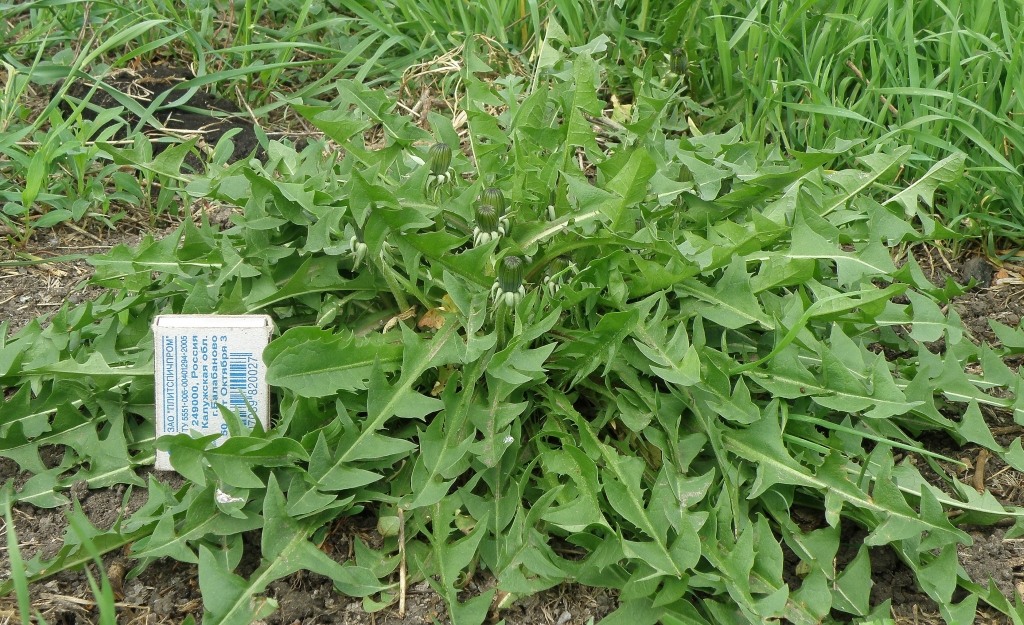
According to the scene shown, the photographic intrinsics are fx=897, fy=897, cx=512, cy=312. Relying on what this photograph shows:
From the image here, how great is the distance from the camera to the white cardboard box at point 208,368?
1981mm

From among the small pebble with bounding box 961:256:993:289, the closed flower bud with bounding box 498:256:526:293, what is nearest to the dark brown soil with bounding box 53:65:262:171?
the closed flower bud with bounding box 498:256:526:293

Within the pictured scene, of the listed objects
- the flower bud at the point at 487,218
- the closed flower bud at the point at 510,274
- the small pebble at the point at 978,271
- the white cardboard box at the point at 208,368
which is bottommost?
the small pebble at the point at 978,271

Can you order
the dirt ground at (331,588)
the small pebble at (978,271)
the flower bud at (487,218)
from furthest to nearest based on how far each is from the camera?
the small pebble at (978,271) → the flower bud at (487,218) → the dirt ground at (331,588)

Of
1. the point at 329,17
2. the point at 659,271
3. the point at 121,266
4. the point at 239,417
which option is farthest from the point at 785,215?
the point at 329,17

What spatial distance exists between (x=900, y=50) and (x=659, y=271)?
1.41 m

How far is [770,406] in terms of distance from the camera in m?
1.87

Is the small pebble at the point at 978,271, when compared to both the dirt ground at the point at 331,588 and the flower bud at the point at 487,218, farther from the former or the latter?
the flower bud at the point at 487,218

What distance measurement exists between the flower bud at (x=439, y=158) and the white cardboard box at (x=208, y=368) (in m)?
0.53

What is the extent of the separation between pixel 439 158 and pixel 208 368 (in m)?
0.71

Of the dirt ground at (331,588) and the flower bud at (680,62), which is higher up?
the flower bud at (680,62)

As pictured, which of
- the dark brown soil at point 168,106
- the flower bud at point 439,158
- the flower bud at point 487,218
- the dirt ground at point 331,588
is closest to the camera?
the dirt ground at point 331,588

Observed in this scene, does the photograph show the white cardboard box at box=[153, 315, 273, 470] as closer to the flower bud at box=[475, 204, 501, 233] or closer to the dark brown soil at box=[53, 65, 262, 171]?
the flower bud at box=[475, 204, 501, 233]

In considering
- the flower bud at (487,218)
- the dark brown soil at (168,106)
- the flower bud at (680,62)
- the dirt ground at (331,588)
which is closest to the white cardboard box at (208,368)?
the dirt ground at (331,588)

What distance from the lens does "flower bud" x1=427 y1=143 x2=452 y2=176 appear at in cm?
210
